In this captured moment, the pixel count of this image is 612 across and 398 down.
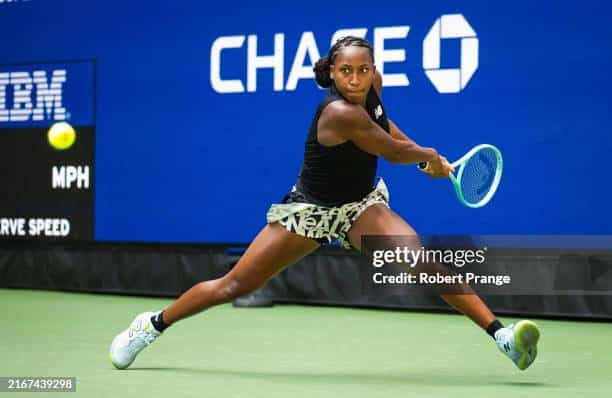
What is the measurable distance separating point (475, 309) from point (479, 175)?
77 cm

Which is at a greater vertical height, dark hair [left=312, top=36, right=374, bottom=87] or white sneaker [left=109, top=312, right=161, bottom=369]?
dark hair [left=312, top=36, right=374, bottom=87]

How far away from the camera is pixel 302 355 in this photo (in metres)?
5.24

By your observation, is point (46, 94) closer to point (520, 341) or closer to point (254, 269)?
point (254, 269)

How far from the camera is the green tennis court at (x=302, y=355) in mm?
4215

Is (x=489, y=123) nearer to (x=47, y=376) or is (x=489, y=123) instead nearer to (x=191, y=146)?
(x=191, y=146)

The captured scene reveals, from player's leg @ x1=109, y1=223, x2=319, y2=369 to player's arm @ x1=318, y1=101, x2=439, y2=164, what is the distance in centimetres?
46

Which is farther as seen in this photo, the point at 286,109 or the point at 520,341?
the point at 286,109

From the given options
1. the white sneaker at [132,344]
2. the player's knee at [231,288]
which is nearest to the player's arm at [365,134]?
the player's knee at [231,288]

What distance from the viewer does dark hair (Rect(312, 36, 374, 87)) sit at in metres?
4.41

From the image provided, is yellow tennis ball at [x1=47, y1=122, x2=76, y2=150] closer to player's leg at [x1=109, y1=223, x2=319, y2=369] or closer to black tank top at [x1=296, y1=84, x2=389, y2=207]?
player's leg at [x1=109, y1=223, x2=319, y2=369]

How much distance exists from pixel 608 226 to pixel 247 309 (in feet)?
8.14

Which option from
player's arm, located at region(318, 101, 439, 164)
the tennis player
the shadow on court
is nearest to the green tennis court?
the shadow on court

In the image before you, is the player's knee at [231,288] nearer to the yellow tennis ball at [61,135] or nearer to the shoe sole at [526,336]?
the shoe sole at [526,336]

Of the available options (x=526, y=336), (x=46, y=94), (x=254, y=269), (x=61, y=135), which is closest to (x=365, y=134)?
(x=254, y=269)
